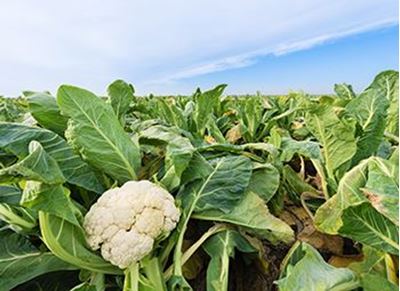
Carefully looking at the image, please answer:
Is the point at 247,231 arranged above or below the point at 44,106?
below

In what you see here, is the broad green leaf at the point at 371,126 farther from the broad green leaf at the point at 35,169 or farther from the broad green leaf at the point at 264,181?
the broad green leaf at the point at 35,169

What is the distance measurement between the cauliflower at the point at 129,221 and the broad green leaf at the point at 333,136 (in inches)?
14.1

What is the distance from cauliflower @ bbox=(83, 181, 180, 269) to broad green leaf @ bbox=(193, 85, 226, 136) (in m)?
0.57

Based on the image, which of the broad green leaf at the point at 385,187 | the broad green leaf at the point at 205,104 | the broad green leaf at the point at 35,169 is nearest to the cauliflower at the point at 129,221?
the broad green leaf at the point at 35,169

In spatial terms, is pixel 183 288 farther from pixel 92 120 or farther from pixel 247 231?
pixel 92 120

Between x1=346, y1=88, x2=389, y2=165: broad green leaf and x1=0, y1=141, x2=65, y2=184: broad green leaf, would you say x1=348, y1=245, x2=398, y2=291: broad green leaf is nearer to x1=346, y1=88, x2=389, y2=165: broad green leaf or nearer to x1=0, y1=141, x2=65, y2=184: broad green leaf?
x1=346, y1=88, x2=389, y2=165: broad green leaf

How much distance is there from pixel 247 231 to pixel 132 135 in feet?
1.19

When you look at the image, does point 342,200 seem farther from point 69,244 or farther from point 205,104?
point 205,104

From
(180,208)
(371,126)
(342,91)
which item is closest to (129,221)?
(180,208)

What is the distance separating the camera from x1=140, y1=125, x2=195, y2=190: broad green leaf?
2.81 ft

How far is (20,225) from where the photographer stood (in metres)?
0.81

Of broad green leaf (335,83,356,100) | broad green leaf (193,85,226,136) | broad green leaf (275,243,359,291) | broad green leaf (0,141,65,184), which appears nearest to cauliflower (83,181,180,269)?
broad green leaf (0,141,65,184)

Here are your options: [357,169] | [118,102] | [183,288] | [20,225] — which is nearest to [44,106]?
[118,102]

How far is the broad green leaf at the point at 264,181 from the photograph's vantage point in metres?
0.96
